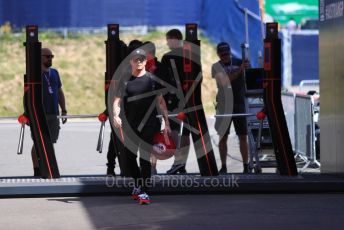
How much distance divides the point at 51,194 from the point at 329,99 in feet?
13.3

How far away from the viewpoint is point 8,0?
1145 inches

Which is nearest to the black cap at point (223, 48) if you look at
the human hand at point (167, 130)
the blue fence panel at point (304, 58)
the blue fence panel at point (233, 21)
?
the human hand at point (167, 130)

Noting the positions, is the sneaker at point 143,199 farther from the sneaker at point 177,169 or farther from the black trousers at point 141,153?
the sneaker at point 177,169

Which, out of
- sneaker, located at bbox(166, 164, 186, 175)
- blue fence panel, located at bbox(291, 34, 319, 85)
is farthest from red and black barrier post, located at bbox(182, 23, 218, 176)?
blue fence panel, located at bbox(291, 34, 319, 85)

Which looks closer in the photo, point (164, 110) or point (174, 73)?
point (164, 110)

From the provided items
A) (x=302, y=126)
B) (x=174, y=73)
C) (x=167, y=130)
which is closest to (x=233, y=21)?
(x=302, y=126)

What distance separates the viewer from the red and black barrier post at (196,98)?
516 inches

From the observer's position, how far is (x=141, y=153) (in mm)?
11586

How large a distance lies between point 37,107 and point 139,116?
5.63 ft

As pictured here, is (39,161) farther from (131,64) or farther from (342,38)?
(342,38)

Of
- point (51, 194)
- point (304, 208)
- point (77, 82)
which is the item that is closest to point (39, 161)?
point (51, 194)

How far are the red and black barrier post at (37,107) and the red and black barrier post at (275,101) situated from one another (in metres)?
2.82

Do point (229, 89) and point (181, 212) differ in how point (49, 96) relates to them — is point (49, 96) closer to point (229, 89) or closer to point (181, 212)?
point (229, 89)

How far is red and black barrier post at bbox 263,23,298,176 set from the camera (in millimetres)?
13031
